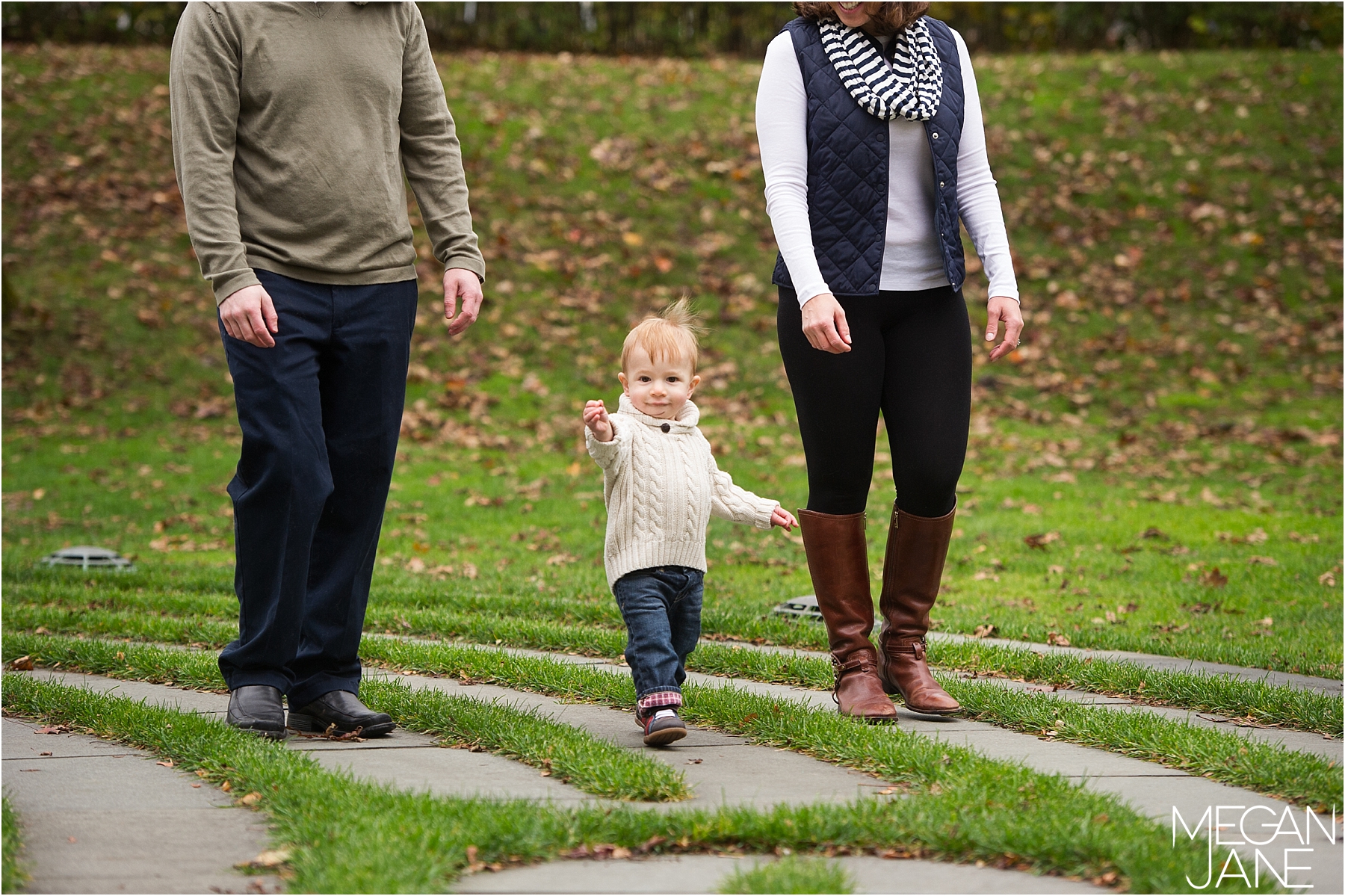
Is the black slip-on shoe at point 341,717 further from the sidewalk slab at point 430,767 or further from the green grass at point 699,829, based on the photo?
the green grass at point 699,829

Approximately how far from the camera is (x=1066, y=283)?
1365cm

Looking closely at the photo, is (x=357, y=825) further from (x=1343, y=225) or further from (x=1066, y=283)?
(x=1343, y=225)

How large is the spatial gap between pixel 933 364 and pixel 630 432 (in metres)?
0.91

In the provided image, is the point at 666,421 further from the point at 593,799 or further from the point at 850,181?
the point at 593,799

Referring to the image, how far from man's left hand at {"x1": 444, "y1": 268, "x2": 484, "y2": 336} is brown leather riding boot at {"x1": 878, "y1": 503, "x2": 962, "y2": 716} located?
142 cm

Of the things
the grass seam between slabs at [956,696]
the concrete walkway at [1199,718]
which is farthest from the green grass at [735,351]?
the grass seam between slabs at [956,696]

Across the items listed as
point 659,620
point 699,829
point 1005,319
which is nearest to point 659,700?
point 659,620

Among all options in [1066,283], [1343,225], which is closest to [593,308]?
[1066,283]

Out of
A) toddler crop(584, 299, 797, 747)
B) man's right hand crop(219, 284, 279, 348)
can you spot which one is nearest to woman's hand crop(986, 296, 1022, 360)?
toddler crop(584, 299, 797, 747)

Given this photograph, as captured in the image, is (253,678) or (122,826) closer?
(122,826)

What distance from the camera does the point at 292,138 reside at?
3537 millimetres

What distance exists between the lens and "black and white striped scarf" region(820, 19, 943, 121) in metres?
3.62

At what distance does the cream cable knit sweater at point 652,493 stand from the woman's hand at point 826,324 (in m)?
0.46

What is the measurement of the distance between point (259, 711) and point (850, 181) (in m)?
2.22
